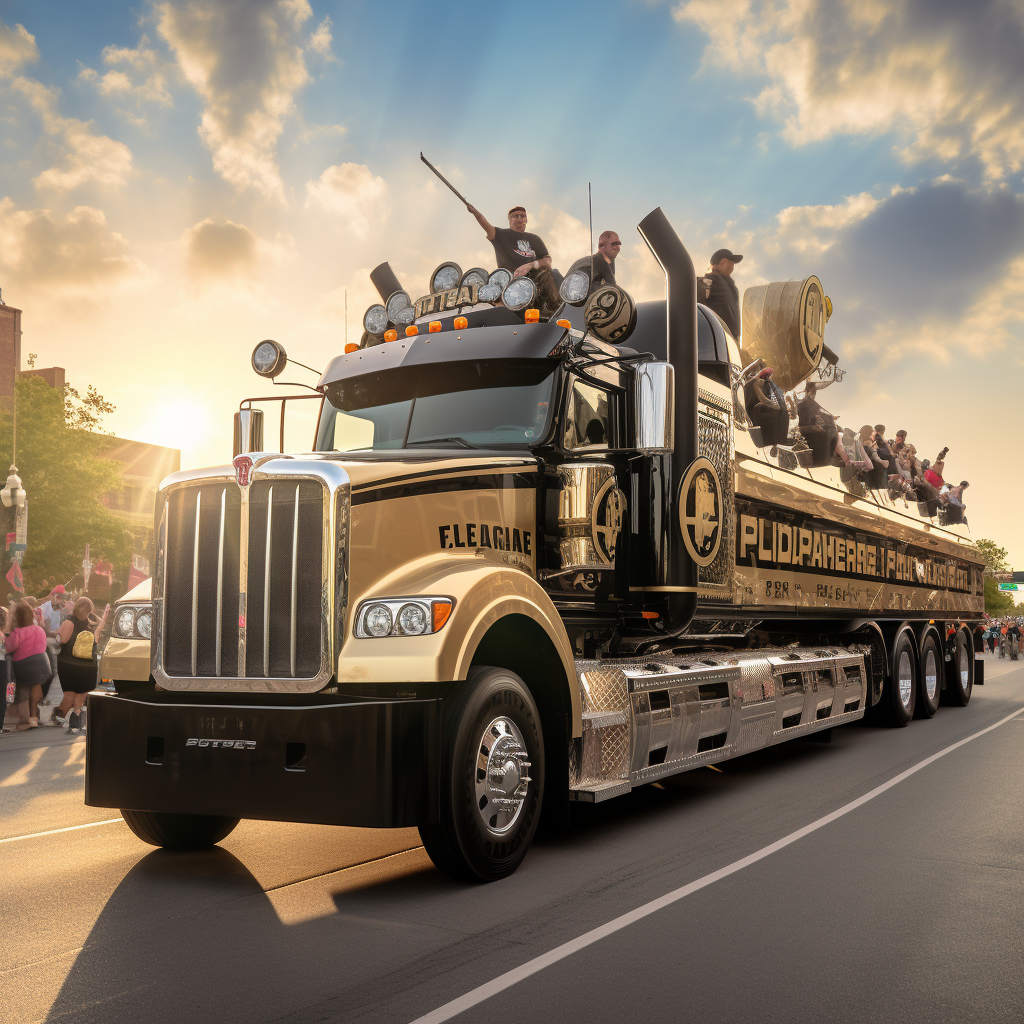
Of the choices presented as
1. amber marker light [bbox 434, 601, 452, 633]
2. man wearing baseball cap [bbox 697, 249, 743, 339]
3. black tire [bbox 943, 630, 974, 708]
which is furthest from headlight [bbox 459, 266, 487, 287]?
black tire [bbox 943, 630, 974, 708]

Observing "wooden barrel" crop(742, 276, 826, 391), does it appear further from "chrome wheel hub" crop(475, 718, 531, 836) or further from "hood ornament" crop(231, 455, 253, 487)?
"hood ornament" crop(231, 455, 253, 487)

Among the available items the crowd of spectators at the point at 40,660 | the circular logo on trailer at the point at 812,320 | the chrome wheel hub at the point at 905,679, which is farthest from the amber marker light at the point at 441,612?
the chrome wheel hub at the point at 905,679

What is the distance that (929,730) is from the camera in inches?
520

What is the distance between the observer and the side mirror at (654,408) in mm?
6551

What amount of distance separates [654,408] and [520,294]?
1226 millimetres

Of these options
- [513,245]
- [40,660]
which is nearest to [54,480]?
[40,660]

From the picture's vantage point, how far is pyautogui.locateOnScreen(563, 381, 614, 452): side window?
22.4ft

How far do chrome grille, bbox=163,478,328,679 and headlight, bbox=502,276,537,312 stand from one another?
231cm

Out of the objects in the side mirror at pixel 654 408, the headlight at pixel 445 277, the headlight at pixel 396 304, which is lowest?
the side mirror at pixel 654 408

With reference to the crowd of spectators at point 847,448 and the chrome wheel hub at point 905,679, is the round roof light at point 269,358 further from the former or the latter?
the chrome wheel hub at point 905,679

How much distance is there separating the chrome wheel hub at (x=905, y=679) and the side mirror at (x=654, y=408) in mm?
8270

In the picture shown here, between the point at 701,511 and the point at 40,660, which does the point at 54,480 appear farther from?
the point at 701,511

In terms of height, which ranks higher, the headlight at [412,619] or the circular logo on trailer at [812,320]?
the circular logo on trailer at [812,320]

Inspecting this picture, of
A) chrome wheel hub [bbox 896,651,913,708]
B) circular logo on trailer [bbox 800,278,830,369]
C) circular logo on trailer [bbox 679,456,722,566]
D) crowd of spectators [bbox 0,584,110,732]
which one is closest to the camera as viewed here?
circular logo on trailer [bbox 679,456,722,566]
